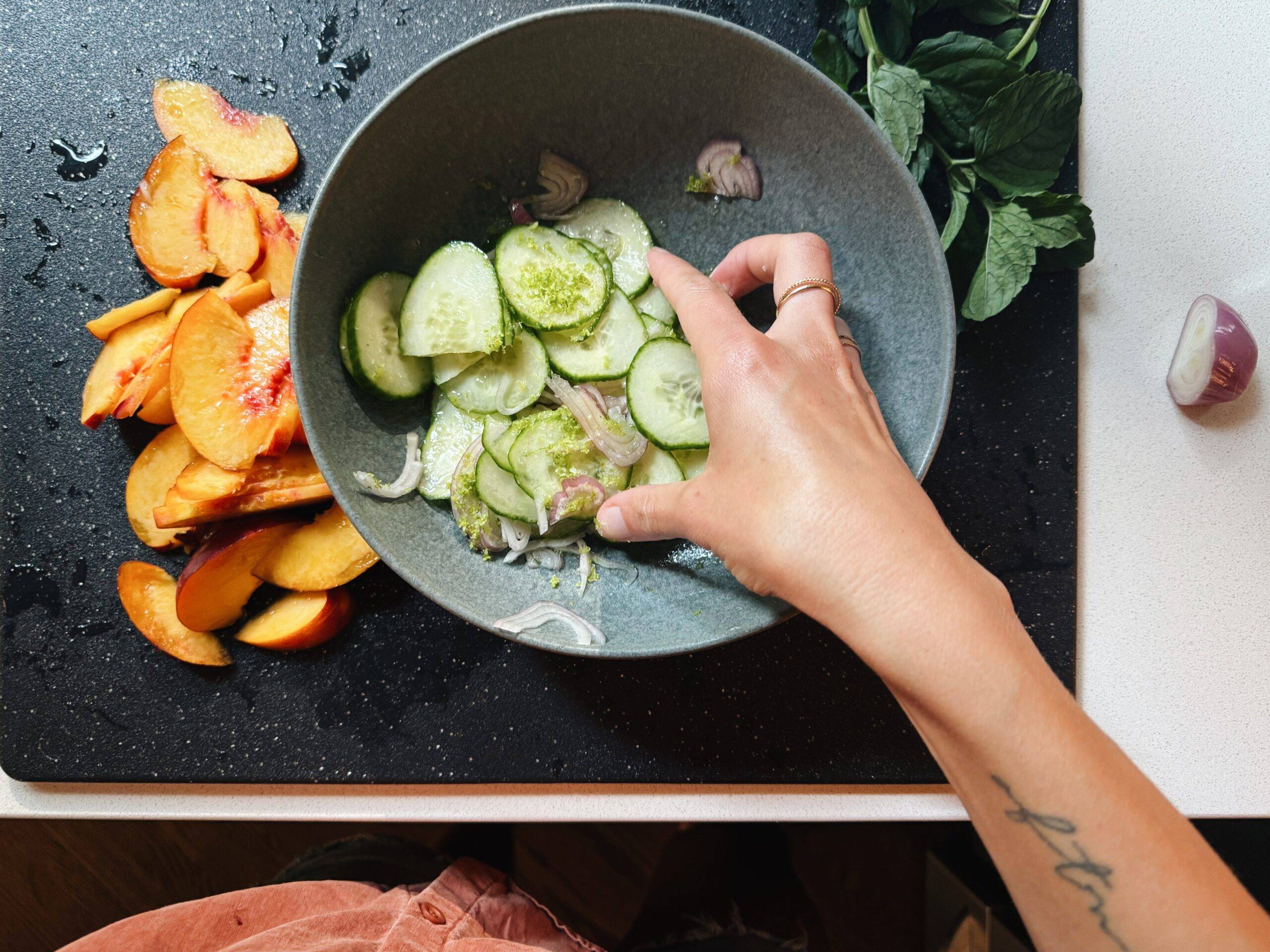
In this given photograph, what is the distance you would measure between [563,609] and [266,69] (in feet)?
2.99

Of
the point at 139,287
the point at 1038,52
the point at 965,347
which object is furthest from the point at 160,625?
the point at 1038,52

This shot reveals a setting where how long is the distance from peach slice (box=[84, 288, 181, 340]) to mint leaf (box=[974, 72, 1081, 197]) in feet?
3.81

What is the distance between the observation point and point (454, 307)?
3.45 feet

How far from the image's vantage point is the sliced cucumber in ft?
3.54

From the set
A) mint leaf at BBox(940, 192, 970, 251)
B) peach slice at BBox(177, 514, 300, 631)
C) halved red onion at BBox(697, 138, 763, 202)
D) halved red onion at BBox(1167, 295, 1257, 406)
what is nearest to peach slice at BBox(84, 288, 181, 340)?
peach slice at BBox(177, 514, 300, 631)

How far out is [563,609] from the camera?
102 cm

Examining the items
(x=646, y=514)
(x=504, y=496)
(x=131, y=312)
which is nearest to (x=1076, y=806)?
(x=646, y=514)

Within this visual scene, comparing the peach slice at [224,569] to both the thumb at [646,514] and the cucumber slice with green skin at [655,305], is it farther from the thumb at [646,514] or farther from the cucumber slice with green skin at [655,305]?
the cucumber slice with green skin at [655,305]

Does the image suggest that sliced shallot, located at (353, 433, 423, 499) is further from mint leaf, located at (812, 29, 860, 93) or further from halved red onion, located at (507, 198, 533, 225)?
mint leaf, located at (812, 29, 860, 93)

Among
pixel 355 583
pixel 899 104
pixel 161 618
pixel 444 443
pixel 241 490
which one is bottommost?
pixel 161 618

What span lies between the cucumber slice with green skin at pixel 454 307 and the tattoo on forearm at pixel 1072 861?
0.80 metres

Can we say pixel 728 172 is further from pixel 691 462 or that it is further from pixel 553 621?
pixel 553 621

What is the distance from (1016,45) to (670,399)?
740 mm

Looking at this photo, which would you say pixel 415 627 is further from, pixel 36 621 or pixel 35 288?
pixel 35 288
